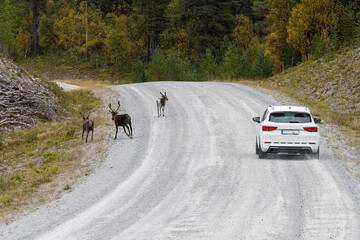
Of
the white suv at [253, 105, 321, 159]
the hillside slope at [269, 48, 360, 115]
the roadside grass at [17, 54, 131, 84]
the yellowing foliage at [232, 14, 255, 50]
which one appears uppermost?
the yellowing foliage at [232, 14, 255, 50]

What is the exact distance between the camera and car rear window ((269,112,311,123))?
13.4 meters

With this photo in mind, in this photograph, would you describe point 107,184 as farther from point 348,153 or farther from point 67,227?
point 348,153

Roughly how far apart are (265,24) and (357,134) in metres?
55.8

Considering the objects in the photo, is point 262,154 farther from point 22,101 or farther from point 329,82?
point 329,82

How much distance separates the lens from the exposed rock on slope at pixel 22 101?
21.7 meters

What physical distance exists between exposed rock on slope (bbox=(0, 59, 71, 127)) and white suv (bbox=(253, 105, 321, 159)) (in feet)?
46.0

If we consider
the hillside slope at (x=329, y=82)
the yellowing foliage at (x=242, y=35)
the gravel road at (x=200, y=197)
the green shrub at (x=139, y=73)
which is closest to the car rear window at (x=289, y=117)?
the gravel road at (x=200, y=197)

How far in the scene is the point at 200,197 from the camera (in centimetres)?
1019

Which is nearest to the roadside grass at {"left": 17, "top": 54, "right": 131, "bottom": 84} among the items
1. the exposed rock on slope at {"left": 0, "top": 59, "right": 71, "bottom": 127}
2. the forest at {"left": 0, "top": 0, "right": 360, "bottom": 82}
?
the forest at {"left": 0, "top": 0, "right": 360, "bottom": 82}

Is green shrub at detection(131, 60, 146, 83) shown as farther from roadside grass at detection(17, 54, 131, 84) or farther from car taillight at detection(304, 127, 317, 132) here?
car taillight at detection(304, 127, 317, 132)

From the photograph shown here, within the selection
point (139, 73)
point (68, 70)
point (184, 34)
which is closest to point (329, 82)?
point (139, 73)

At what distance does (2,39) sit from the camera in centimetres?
6738

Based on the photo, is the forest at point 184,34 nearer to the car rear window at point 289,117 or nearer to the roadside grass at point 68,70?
the roadside grass at point 68,70

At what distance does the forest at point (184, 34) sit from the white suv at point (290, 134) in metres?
24.3
